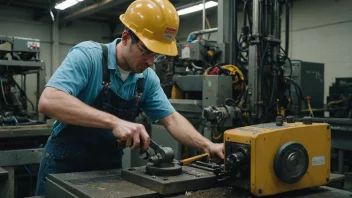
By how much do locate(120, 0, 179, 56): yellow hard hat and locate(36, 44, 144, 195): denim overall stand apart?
176mm

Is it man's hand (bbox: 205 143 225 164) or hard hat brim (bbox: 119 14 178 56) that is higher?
hard hat brim (bbox: 119 14 178 56)

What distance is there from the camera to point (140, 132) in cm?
108

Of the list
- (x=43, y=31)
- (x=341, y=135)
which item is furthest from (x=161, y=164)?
(x=43, y=31)

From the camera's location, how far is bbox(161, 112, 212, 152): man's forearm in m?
1.47

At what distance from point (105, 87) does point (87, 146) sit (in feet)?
0.77

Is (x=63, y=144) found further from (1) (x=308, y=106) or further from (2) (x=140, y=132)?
(1) (x=308, y=106)

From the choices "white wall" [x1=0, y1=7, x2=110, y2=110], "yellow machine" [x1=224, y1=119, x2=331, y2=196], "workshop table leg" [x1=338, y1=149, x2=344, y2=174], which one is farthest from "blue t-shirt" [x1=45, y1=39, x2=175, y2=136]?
"white wall" [x1=0, y1=7, x2=110, y2=110]

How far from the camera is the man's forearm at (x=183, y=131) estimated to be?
1.47 metres

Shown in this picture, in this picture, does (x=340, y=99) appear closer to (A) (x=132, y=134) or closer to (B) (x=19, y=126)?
(B) (x=19, y=126)

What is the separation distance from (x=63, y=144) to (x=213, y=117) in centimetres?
179

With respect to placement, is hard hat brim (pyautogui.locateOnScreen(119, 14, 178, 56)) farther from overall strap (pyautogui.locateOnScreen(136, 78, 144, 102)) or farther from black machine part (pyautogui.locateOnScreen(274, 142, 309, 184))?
black machine part (pyautogui.locateOnScreen(274, 142, 309, 184))

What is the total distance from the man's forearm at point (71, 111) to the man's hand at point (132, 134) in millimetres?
49

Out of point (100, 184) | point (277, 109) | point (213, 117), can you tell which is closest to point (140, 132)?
point (100, 184)

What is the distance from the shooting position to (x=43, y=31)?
8180 mm
